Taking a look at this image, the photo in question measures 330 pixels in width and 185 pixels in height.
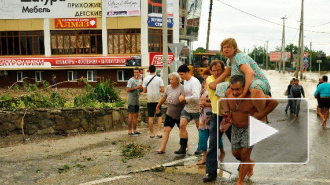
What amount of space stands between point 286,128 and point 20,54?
3469 cm

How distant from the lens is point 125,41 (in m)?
33.5

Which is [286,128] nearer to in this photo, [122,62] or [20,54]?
[122,62]

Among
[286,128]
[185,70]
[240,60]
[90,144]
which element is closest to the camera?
[286,128]

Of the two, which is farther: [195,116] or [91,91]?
[91,91]

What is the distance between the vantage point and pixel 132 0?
107ft

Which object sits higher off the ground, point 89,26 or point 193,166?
point 89,26

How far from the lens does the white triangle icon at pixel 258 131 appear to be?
3.67 metres

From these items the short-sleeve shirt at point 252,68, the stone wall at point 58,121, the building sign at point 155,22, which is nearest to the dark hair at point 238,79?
the short-sleeve shirt at point 252,68

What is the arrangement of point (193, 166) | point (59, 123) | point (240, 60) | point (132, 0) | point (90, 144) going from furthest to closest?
1. point (132, 0)
2. point (59, 123)
3. point (90, 144)
4. point (193, 166)
5. point (240, 60)

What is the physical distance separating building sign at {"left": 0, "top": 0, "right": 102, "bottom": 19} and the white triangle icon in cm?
3083

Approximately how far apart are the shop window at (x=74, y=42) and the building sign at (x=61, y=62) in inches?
41.1

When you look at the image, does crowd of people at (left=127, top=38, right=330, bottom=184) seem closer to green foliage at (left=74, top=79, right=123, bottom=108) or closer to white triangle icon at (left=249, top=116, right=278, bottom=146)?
white triangle icon at (left=249, top=116, right=278, bottom=146)

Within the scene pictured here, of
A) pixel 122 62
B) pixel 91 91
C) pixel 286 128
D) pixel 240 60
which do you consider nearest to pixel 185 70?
pixel 240 60
